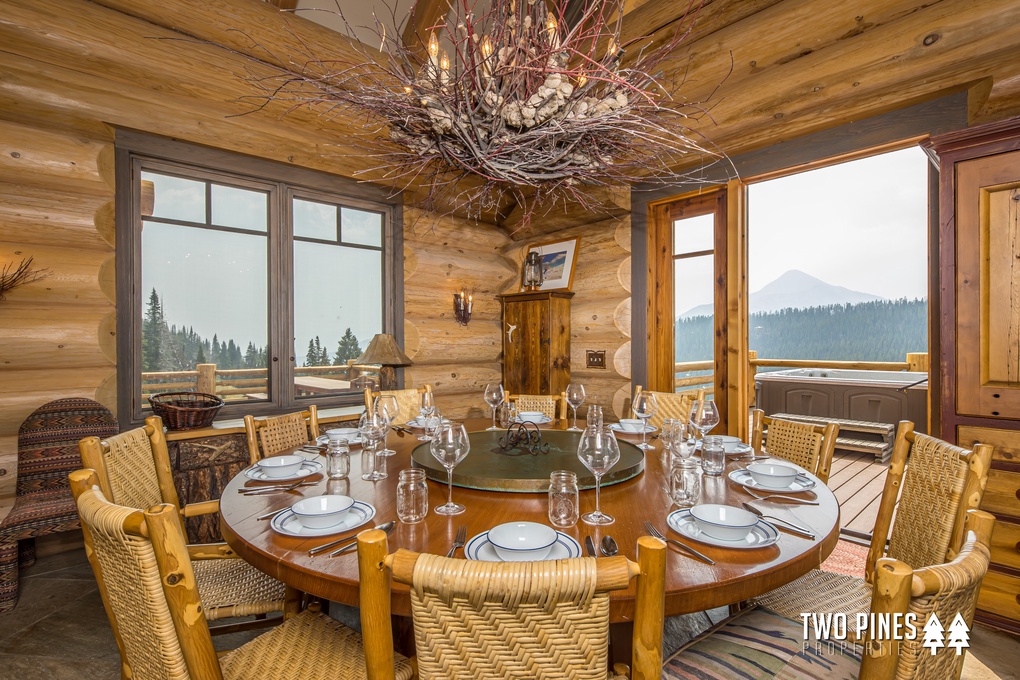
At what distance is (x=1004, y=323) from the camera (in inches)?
84.1

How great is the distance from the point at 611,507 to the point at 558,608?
0.76 meters

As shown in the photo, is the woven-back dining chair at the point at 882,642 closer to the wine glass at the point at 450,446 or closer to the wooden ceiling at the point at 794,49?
the wine glass at the point at 450,446

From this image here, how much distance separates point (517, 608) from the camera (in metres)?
0.75

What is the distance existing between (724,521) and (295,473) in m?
1.44

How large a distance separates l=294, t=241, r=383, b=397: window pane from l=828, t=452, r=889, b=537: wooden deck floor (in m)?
3.72

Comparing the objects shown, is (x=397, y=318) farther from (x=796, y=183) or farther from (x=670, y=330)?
(x=796, y=183)

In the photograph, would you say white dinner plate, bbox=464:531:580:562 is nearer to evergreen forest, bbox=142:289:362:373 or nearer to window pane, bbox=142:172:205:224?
evergreen forest, bbox=142:289:362:373

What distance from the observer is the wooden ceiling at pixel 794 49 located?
238 centimetres

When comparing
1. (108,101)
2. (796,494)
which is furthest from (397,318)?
(796,494)

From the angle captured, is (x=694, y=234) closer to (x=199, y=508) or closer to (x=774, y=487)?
(x=774, y=487)

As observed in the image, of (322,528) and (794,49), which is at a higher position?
(794,49)

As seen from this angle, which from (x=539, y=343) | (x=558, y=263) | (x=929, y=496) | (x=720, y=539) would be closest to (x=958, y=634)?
(x=720, y=539)

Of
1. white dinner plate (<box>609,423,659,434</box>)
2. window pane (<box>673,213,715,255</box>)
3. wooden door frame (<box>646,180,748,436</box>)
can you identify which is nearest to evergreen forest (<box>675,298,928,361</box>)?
wooden door frame (<box>646,180,748,436</box>)

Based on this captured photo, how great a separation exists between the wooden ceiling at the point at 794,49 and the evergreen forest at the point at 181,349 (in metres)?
1.62
